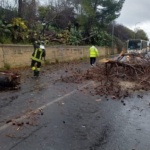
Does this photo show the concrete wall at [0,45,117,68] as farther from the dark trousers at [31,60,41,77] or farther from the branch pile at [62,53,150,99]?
the branch pile at [62,53,150,99]

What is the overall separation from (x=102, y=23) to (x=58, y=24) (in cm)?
1152

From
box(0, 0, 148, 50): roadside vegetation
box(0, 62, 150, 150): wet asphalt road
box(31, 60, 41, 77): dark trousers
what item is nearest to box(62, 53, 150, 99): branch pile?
box(31, 60, 41, 77): dark trousers

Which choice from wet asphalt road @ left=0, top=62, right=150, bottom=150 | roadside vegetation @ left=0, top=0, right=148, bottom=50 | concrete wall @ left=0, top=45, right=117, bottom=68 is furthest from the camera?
roadside vegetation @ left=0, top=0, right=148, bottom=50

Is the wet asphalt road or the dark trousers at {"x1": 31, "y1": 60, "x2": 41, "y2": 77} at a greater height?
the dark trousers at {"x1": 31, "y1": 60, "x2": 41, "y2": 77}

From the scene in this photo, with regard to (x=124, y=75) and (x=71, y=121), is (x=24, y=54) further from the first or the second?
(x=71, y=121)

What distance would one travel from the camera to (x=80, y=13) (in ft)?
152

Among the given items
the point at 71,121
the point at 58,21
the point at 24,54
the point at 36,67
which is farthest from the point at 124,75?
the point at 58,21

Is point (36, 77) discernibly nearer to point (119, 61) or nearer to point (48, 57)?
point (119, 61)

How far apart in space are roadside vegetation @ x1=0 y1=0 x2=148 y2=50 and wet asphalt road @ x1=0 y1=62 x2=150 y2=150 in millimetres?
12365

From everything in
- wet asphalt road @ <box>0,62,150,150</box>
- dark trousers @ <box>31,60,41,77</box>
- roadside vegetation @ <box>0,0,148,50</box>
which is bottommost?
wet asphalt road @ <box>0,62,150,150</box>

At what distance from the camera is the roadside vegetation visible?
2444cm

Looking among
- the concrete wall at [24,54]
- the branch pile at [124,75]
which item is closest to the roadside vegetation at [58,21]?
the concrete wall at [24,54]

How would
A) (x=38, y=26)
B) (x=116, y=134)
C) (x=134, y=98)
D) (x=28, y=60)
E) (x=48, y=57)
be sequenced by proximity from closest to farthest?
(x=116, y=134), (x=134, y=98), (x=28, y=60), (x=48, y=57), (x=38, y=26)

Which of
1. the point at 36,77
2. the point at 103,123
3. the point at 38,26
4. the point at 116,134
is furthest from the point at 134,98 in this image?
the point at 38,26
